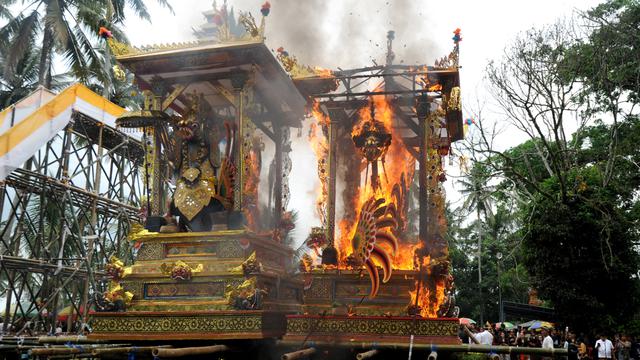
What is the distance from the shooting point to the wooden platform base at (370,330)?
9.33 meters

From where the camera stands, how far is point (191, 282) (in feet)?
30.6

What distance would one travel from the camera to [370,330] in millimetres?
9500

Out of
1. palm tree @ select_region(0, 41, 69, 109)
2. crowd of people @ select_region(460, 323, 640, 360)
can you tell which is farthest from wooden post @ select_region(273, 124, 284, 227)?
palm tree @ select_region(0, 41, 69, 109)

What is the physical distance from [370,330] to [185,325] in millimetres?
2813

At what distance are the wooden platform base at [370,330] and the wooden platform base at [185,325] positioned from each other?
0.42 metres

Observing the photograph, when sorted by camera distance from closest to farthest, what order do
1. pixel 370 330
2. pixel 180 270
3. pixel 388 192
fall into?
pixel 180 270, pixel 370 330, pixel 388 192

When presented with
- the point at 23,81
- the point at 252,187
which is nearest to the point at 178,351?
the point at 252,187

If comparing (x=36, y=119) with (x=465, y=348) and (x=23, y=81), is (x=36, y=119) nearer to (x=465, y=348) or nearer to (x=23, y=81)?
(x=23, y=81)

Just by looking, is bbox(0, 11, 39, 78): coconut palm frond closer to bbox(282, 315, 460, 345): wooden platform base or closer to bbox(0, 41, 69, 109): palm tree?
bbox(0, 41, 69, 109): palm tree

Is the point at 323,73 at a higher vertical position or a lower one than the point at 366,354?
higher

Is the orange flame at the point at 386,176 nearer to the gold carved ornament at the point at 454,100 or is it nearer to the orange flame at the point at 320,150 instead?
the orange flame at the point at 320,150

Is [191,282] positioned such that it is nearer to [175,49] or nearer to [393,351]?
[393,351]

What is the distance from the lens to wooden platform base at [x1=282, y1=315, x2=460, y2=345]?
933 cm

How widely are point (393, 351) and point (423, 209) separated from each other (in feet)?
9.22
